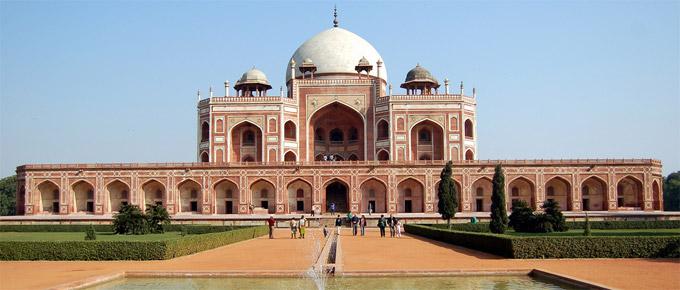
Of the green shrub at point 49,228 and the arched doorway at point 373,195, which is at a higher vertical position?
the arched doorway at point 373,195

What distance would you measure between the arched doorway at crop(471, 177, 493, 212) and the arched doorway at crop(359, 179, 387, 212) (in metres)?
4.30

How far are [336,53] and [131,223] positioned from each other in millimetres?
21637

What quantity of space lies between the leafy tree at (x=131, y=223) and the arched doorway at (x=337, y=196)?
42.7ft

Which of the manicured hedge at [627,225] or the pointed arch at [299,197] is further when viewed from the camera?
the pointed arch at [299,197]

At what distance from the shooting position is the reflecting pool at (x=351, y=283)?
31.3 feet

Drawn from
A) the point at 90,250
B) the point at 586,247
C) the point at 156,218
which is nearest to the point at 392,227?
the point at 156,218

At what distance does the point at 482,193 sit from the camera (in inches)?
1237

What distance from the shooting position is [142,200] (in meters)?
31.5

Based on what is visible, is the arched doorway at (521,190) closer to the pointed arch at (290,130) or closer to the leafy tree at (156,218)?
the pointed arch at (290,130)

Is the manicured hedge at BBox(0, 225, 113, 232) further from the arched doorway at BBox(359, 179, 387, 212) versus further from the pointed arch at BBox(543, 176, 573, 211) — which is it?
the pointed arch at BBox(543, 176, 573, 211)

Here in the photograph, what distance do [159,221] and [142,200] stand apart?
10.2 m

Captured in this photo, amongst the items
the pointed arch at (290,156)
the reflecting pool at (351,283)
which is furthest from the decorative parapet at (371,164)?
the reflecting pool at (351,283)

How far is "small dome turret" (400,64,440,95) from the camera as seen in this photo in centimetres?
3647

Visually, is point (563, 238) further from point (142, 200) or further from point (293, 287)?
point (142, 200)
